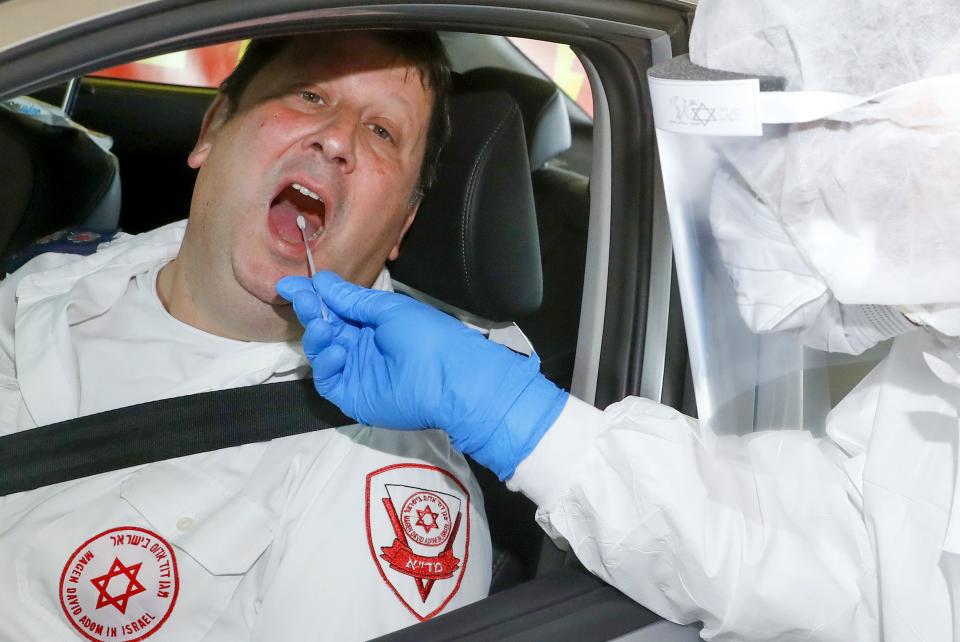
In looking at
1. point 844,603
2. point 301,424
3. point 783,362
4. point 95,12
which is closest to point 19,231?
point 301,424

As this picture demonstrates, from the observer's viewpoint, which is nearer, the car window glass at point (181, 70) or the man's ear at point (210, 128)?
the man's ear at point (210, 128)

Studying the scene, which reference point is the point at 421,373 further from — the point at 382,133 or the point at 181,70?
the point at 181,70

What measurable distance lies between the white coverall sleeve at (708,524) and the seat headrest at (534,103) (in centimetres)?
86

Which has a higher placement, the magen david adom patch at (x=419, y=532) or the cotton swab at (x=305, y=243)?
the cotton swab at (x=305, y=243)

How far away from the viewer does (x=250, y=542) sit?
139 centimetres

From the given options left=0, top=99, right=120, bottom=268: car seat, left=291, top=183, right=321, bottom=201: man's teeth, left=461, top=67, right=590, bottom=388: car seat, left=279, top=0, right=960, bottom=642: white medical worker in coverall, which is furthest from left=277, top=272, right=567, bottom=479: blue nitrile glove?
left=0, top=99, right=120, bottom=268: car seat

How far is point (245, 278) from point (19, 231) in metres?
0.95

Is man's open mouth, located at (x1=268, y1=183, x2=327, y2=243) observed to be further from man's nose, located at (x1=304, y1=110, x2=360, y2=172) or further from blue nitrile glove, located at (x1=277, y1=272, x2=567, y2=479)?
→ blue nitrile glove, located at (x1=277, y1=272, x2=567, y2=479)

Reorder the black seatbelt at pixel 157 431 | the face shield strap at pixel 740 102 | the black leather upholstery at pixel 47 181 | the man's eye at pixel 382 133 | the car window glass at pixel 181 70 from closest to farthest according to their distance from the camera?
the face shield strap at pixel 740 102, the black seatbelt at pixel 157 431, the man's eye at pixel 382 133, the black leather upholstery at pixel 47 181, the car window glass at pixel 181 70

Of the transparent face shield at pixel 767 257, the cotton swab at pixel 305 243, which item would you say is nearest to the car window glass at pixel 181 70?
the cotton swab at pixel 305 243

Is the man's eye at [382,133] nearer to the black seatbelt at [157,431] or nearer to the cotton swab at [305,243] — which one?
the cotton swab at [305,243]

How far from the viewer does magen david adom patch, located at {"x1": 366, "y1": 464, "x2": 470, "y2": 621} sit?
4.30ft

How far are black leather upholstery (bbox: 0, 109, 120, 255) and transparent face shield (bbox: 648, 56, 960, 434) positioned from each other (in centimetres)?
162

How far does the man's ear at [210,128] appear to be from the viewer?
1750 mm
